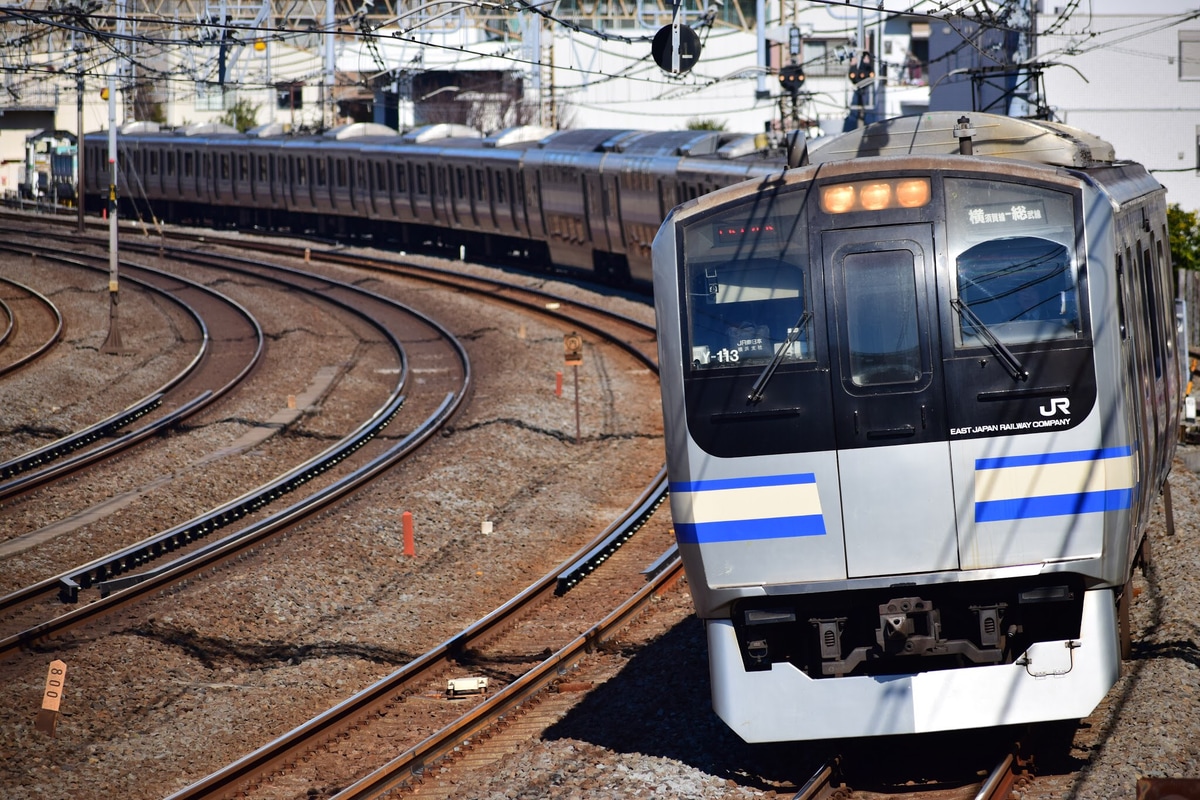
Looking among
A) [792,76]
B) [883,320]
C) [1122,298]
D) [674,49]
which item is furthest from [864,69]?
[883,320]

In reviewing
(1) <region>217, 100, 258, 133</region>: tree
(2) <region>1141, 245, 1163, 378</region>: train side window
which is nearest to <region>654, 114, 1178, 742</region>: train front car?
(2) <region>1141, 245, 1163, 378</region>: train side window

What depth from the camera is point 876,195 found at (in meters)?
7.24

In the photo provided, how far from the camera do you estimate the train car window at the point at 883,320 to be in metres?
7.07

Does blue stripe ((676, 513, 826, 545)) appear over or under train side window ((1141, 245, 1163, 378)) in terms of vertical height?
under

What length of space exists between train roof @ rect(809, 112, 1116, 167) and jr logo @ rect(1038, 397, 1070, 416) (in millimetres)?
1779

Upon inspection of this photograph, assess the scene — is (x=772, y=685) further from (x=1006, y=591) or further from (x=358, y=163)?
(x=358, y=163)

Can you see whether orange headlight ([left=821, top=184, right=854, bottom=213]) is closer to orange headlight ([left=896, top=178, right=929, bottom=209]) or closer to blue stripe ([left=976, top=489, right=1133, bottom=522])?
orange headlight ([left=896, top=178, right=929, bottom=209])

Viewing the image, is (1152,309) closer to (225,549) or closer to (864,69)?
(225,549)

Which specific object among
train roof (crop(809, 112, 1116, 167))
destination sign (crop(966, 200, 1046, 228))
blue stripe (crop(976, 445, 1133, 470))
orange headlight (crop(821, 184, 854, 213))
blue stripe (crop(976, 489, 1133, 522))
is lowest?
blue stripe (crop(976, 489, 1133, 522))

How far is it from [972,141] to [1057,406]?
2405mm

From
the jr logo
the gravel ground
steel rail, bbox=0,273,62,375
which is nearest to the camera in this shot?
the jr logo

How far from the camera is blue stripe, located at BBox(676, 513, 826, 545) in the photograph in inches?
281

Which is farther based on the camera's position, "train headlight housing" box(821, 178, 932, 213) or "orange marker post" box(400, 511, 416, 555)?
"orange marker post" box(400, 511, 416, 555)

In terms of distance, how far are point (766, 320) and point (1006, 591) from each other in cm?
186
